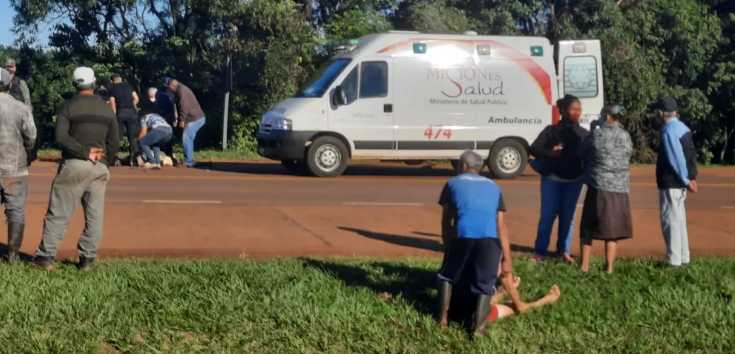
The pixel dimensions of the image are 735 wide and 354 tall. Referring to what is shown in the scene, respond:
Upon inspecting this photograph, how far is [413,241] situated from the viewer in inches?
423

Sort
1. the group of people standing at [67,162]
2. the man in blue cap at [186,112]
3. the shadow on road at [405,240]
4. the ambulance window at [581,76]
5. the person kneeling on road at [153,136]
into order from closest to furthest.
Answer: the group of people standing at [67,162] → the shadow on road at [405,240] → the person kneeling on road at [153,136] → the man in blue cap at [186,112] → the ambulance window at [581,76]

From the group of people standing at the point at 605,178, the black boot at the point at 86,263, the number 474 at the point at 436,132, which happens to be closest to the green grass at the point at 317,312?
the black boot at the point at 86,263

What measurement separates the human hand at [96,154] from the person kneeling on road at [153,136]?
30.3ft

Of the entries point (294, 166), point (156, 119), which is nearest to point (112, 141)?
point (156, 119)

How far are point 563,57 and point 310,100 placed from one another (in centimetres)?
495

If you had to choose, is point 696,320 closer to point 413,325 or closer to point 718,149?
point 413,325

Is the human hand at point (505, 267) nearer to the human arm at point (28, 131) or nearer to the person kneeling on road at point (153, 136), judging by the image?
the human arm at point (28, 131)

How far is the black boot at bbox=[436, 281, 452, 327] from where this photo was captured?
7008mm

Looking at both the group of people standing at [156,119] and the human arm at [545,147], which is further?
the group of people standing at [156,119]

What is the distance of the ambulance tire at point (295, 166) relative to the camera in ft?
58.4

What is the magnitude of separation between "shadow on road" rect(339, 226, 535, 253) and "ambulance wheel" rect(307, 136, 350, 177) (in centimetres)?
588

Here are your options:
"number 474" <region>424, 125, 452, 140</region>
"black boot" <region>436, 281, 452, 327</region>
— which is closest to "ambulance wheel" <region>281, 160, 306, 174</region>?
"number 474" <region>424, 125, 452, 140</region>

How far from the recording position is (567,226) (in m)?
9.64

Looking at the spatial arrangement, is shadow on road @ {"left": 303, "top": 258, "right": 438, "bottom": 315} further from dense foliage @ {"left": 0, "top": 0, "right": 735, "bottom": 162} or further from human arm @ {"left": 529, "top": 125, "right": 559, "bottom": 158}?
dense foliage @ {"left": 0, "top": 0, "right": 735, "bottom": 162}
